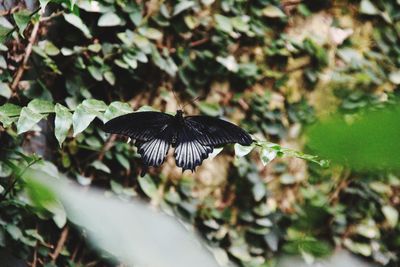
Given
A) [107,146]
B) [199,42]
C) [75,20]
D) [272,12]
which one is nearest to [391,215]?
[272,12]

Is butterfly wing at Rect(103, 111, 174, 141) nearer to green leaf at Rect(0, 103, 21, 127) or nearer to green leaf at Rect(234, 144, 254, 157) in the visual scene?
green leaf at Rect(234, 144, 254, 157)

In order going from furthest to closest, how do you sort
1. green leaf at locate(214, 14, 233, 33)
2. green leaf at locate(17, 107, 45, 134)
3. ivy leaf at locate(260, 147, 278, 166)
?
green leaf at locate(214, 14, 233, 33), green leaf at locate(17, 107, 45, 134), ivy leaf at locate(260, 147, 278, 166)

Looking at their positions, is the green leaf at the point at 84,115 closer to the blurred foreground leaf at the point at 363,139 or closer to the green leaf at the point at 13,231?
the green leaf at the point at 13,231

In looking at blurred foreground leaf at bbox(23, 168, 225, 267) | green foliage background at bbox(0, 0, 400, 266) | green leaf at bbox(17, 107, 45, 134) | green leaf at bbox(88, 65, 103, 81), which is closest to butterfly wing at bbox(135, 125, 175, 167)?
green leaf at bbox(17, 107, 45, 134)

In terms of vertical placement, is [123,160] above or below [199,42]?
below

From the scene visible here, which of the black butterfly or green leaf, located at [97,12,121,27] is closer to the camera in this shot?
the black butterfly

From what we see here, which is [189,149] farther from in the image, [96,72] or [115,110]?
[96,72]

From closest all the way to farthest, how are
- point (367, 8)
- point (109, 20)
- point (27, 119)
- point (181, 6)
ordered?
point (27, 119)
point (109, 20)
point (181, 6)
point (367, 8)
